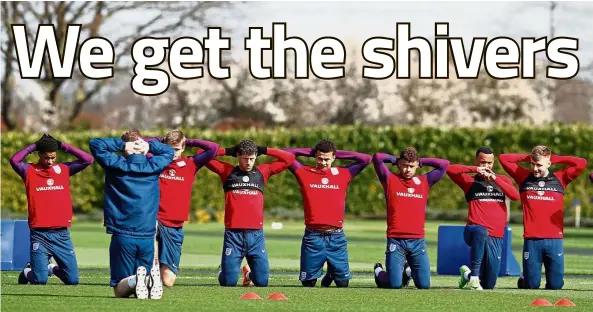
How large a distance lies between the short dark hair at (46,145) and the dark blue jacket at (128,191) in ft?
8.95

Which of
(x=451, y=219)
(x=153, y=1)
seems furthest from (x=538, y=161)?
(x=153, y=1)

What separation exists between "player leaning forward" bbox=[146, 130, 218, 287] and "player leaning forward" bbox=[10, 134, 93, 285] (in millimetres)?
1197

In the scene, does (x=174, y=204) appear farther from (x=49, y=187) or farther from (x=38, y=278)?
(x=38, y=278)

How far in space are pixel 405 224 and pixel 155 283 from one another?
455 cm

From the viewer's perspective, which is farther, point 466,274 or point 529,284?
point 529,284

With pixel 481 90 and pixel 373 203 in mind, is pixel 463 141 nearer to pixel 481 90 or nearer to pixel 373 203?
pixel 373 203

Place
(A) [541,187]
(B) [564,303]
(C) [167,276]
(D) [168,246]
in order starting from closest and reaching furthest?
1. (B) [564,303]
2. (C) [167,276]
3. (D) [168,246]
4. (A) [541,187]

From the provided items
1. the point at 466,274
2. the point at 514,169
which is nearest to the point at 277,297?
the point at 466,274

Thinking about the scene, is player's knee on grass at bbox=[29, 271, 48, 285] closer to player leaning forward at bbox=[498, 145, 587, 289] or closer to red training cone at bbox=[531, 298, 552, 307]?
player leaning forward at bbox=[498, 145, 587, 289]

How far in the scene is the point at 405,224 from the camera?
1808 cm

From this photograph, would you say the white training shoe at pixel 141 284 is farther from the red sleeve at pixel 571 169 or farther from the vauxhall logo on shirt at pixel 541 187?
the red sleeve at pixel 571 169

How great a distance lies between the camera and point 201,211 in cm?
4250

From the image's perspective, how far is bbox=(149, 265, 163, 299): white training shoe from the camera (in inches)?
573

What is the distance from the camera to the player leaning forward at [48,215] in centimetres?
1780
